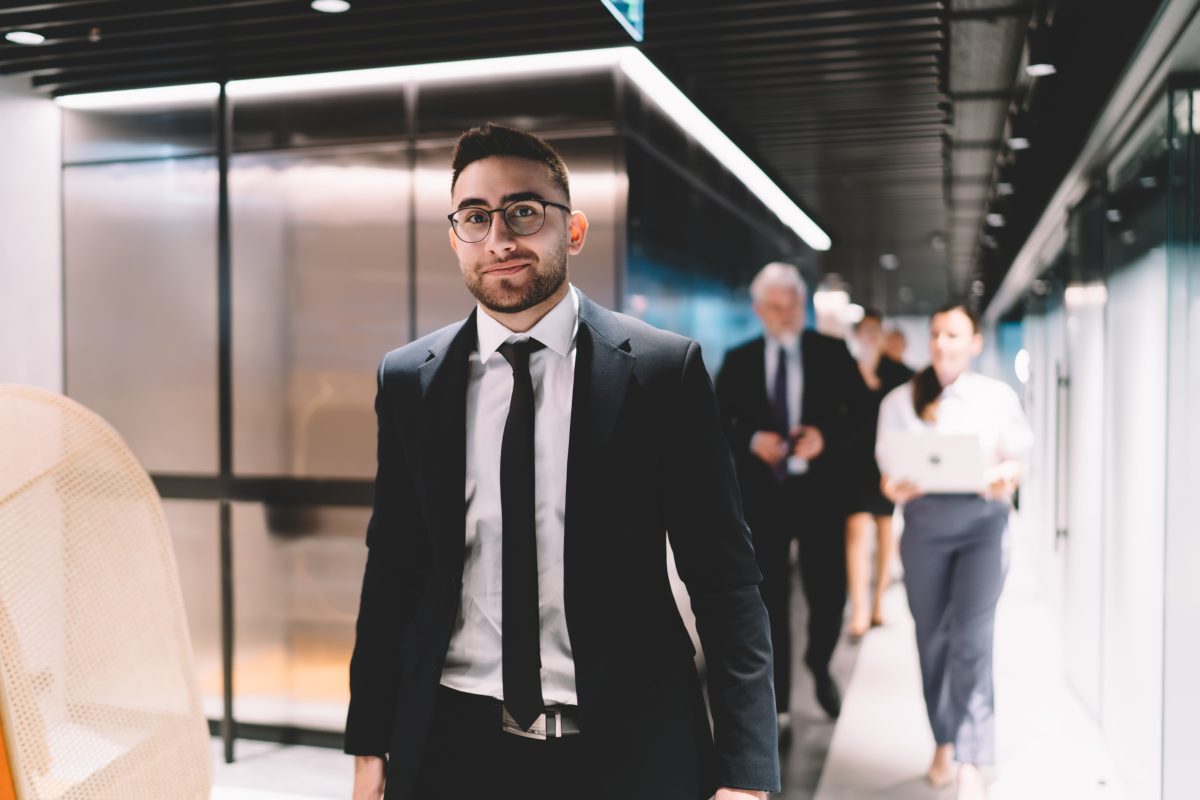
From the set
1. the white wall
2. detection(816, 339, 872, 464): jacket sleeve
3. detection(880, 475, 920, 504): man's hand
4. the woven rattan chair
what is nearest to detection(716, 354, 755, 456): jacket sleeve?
detection(816, 339, 872, 464): jacket sleeve

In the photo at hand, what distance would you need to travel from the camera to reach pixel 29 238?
17.5ft

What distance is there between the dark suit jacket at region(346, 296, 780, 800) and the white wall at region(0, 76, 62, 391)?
13.8ft

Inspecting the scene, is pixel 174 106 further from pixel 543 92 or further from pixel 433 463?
pixel 433 463

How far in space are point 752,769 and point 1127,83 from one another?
350 centimetres

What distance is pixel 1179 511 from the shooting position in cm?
362

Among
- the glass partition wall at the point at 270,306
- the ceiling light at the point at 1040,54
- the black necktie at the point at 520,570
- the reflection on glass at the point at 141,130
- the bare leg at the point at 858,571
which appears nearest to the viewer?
the black necktie at the point at 520,570

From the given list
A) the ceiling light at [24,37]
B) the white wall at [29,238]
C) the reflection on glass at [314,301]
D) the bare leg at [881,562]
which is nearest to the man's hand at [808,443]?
the reflection on glass at [314,301]

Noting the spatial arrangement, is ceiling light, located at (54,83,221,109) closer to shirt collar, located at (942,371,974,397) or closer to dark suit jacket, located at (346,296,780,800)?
shirt collar, located at (942,371,974,397)

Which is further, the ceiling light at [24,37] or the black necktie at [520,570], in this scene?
the ceiling light at [24,37]

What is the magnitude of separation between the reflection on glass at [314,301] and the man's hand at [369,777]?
10.7 feet

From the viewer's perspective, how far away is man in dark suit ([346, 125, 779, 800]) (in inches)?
68.0

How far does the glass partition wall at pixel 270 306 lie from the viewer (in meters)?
5.03

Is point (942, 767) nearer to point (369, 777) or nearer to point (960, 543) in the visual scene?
point (960, 543)

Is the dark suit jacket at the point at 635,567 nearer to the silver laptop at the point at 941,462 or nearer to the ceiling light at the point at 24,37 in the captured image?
the silver laptop at the point at 941,462
